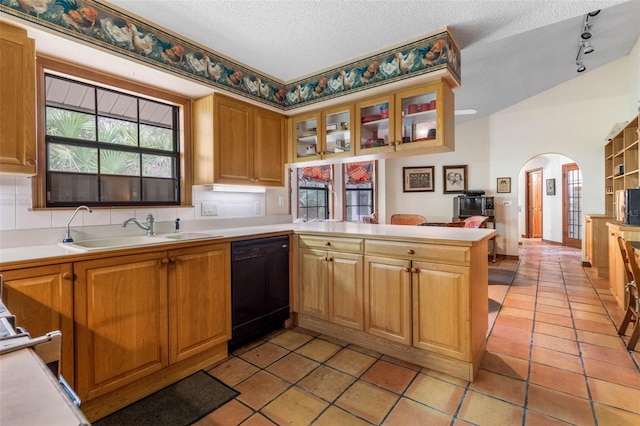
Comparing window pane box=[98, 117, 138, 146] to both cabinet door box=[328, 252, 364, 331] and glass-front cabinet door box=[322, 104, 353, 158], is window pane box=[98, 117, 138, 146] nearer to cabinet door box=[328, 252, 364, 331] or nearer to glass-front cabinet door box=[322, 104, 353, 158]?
glass-front cabinet door box=[322, 104, 353, 158]

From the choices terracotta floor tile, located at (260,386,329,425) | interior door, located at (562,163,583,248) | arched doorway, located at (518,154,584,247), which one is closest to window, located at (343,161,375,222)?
arched doorway, located at (518,154,584,247)

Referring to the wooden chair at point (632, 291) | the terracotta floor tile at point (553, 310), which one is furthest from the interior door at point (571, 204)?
the wooden chair at point (632, 291)

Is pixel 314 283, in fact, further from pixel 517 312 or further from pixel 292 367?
pixel 517 312

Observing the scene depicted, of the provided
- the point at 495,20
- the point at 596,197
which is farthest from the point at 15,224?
the point at 596,197

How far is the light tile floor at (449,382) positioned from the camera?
163 cm

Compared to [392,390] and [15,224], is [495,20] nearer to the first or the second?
[392,390]

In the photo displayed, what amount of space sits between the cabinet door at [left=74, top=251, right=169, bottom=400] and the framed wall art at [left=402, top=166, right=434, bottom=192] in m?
5.87

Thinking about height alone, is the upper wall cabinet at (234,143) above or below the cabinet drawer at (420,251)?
above

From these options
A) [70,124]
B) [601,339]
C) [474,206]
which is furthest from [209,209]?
[474,206]

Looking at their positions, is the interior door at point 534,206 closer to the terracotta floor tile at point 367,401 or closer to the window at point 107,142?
the terracotta floor tile at point 367,401

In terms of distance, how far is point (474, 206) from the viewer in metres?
5.98

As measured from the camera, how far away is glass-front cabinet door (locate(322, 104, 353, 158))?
2934mm

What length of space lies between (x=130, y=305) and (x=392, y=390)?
1.62 meters

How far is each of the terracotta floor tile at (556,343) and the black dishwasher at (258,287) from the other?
2078 mm
